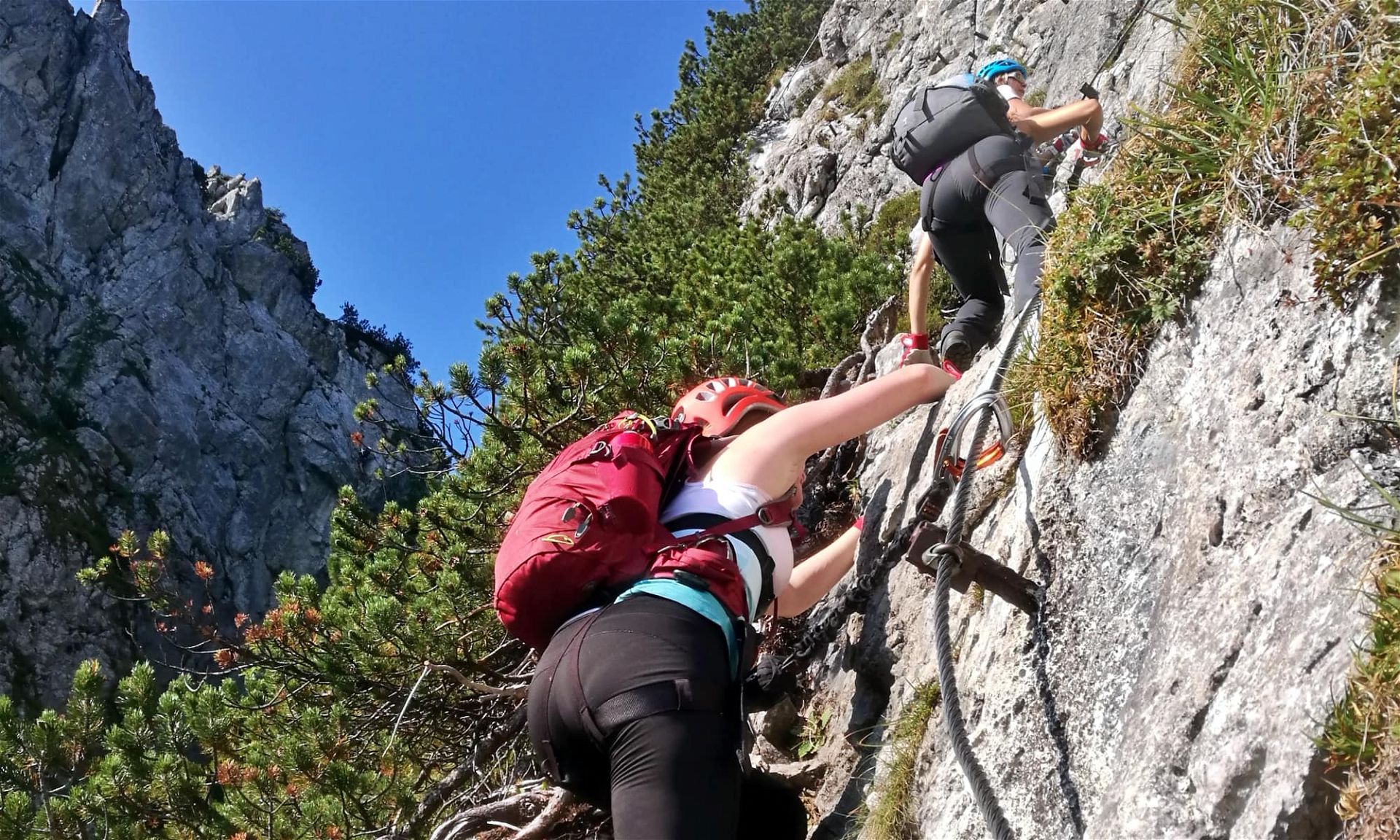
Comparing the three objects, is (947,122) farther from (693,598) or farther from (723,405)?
(693,598)

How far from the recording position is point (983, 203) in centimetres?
441

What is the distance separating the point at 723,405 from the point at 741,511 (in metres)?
0.78

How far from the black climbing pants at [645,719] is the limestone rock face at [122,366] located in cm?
4092

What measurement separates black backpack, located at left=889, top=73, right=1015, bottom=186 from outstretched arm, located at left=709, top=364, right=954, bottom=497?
1.60 m

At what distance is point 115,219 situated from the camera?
52406 millimetres

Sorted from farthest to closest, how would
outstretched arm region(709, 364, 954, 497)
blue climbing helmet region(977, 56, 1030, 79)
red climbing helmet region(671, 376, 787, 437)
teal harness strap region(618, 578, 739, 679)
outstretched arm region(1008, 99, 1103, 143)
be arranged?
blue climbing helmet region(977, 56, 1030, 79), outstretched arm region(1008, 99, 1103, 143), red climbing helmet region(671, 376, 787, 437), outstretched arm region(709, 364, 954, 497), teal harness strap region(618, 578, 739, 679)

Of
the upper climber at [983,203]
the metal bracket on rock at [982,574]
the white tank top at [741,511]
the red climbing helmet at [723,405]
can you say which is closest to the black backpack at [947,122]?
the upper climber at [983,203]

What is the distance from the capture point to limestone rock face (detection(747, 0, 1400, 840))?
65.4 inches

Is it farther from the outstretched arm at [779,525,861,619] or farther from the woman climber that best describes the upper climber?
the woman climber

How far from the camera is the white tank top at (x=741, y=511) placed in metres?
2.98

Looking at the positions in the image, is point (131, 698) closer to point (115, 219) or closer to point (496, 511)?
point (496, 511)

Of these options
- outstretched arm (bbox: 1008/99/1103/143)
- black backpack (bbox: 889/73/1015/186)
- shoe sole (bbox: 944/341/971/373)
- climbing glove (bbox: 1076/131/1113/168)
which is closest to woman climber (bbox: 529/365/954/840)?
shoe sole (bbox: 944/341/971/373)

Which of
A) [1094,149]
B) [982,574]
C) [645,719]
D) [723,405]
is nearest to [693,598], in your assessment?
[645,719]

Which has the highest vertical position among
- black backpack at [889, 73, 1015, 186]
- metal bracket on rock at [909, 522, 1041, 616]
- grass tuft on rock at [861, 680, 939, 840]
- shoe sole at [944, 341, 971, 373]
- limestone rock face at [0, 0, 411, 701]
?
limestone rock face at [0, 0, 411, 701]
